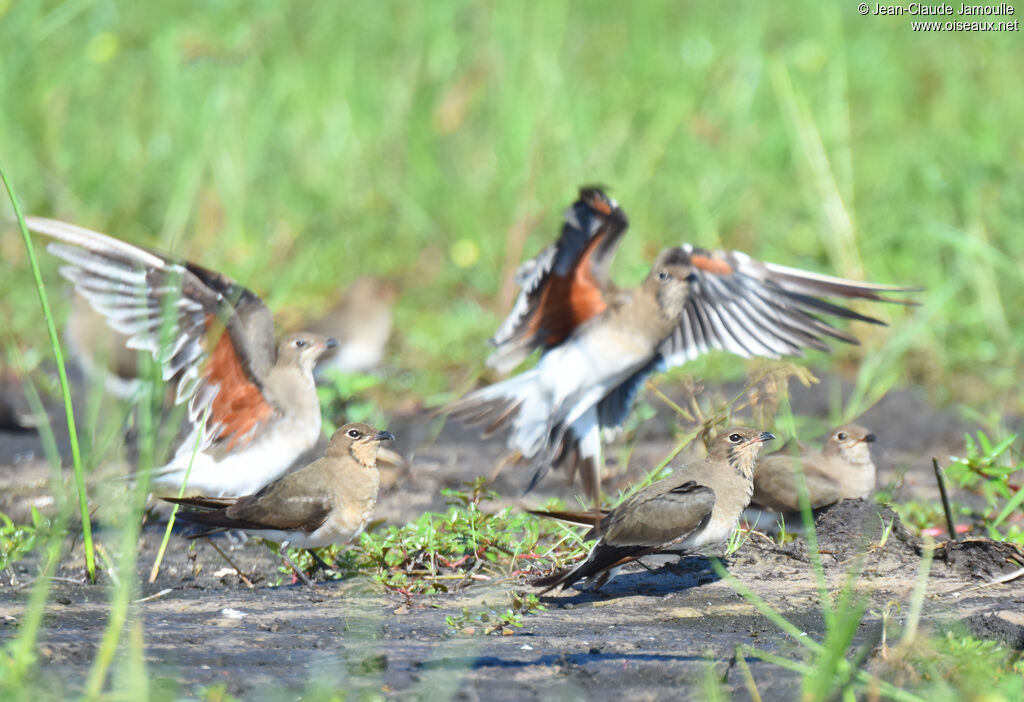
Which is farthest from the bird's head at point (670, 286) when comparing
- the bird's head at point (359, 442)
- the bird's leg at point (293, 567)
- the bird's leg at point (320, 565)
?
the bird's leg at point (293, 567)

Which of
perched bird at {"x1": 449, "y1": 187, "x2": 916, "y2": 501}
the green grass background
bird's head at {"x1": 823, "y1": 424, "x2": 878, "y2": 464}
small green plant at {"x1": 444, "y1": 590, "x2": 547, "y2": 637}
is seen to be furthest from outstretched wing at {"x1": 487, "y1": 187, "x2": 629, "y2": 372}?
small green plant at {"x1": 444, "y1": 590, "x2": 547, "y2": 637}

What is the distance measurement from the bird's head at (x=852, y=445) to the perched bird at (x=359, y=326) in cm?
361

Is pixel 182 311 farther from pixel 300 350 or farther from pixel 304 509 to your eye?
pixel 304 509

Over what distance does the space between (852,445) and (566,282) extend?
1.52 m

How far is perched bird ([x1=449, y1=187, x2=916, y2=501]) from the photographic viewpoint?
19.2 ft

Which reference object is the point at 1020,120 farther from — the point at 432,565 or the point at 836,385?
the point at 432,565

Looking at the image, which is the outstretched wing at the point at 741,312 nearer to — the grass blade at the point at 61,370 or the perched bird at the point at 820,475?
the perched bird at the point at 820,475

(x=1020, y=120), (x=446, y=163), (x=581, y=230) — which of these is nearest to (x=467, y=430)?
(x=581, y=230)

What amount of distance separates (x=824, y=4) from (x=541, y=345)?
382cm

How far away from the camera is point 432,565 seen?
4457mm

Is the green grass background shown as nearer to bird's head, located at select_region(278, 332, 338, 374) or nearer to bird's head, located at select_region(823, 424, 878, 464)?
bird's head, located at select_region(278, 332, 338, 374)

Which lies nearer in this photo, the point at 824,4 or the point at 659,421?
the point at 659,421

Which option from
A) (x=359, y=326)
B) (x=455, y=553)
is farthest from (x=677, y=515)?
(x=359, y=326)

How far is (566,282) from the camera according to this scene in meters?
6.05
